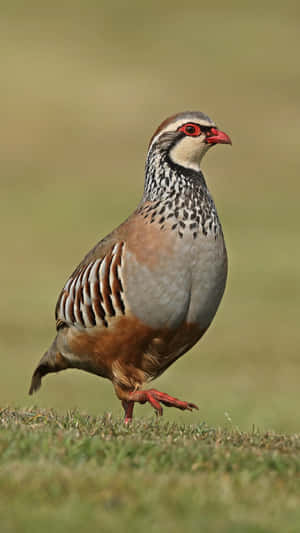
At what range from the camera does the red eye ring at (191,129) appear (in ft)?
22.9

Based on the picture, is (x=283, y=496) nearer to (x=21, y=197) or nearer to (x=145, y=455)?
(x=145, y=455)

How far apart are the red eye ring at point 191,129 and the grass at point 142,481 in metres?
2.29

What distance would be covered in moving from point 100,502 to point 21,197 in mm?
29939

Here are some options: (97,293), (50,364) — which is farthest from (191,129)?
(50,364)

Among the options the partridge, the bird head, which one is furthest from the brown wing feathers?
the bird head

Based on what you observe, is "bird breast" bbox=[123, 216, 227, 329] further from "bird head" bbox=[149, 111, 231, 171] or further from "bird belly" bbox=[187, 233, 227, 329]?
"bird head" bbox=[149, 111, 231, 171]

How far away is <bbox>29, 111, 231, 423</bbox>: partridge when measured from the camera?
6508 millimetres

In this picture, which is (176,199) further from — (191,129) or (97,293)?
(97,293)

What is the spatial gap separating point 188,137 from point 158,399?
194cm

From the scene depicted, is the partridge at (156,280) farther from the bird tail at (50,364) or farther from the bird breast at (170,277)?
the bird tail at (50,364)

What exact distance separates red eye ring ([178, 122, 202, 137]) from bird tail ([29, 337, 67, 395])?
1.96 meters

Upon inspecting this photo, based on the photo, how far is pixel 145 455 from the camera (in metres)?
4.92

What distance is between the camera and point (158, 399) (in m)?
6.44

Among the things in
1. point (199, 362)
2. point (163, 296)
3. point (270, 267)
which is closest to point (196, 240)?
point (163, 296)
